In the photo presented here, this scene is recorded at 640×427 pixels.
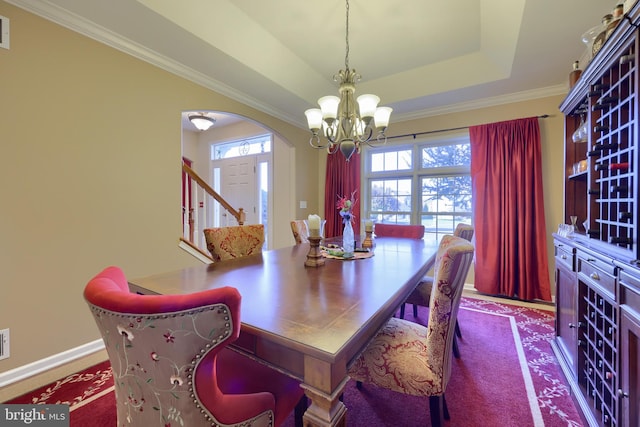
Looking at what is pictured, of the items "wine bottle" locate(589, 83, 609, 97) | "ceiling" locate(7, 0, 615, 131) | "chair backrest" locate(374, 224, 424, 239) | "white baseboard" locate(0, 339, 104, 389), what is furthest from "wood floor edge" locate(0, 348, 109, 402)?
"wine bottle" locate(589, 83, 609, 97)

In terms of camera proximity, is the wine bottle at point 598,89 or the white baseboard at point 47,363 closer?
the wine bottle at point 598,89

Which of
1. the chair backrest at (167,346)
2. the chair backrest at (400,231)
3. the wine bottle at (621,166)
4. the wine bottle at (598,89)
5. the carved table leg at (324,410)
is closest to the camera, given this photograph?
the chair backrest at (167,346)

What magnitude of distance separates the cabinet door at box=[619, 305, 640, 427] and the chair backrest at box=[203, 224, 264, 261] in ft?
6.69

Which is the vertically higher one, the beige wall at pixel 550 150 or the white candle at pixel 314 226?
the beige wall at pixel 550 150

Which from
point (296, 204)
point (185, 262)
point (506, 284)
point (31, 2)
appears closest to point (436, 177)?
point (506, 284)

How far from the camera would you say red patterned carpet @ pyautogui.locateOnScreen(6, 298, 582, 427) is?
54.1 inches

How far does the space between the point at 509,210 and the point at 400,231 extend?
4.33ft

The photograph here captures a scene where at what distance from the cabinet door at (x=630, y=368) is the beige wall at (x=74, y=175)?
2.91 m

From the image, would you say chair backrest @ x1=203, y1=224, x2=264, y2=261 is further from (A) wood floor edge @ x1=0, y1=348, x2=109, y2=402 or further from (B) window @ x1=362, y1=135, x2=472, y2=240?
(B) window @ x1=362, y1=135, x2=472, y2=240

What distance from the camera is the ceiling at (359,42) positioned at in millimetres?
1866

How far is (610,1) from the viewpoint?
1.71 meters

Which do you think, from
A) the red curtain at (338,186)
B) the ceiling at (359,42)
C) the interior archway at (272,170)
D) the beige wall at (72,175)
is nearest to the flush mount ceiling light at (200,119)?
the interior archway at (272,170)

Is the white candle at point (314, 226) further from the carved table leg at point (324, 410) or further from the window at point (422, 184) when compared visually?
the window at point (422, 184)

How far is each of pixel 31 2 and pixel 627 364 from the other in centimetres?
359
